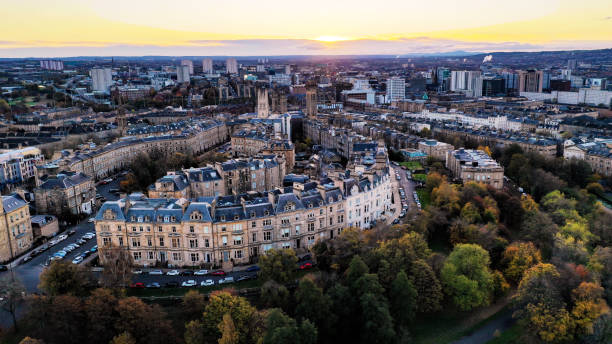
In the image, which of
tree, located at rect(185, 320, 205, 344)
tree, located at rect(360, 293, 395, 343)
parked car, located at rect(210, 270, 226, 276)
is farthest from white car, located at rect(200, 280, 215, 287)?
tree, located at rect(360, 293, 395, 343)

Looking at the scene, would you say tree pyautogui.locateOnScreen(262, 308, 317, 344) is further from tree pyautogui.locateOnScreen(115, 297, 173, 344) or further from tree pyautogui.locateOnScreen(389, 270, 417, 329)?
tree pyautogui.locateOnScreen(389, 270, 417, 329)

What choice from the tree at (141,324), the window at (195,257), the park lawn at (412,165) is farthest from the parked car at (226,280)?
the park lawn at (412,165)

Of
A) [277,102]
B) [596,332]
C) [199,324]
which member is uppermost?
[277,102]

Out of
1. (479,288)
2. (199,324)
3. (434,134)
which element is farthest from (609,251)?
(434,134)

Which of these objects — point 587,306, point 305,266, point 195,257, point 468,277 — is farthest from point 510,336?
point 195,257

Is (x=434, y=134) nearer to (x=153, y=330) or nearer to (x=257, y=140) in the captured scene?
(x=257, y=140)

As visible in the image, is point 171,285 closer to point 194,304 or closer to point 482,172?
point 194,304

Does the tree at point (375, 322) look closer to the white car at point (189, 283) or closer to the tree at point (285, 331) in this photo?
the tree at point (285, 331)
